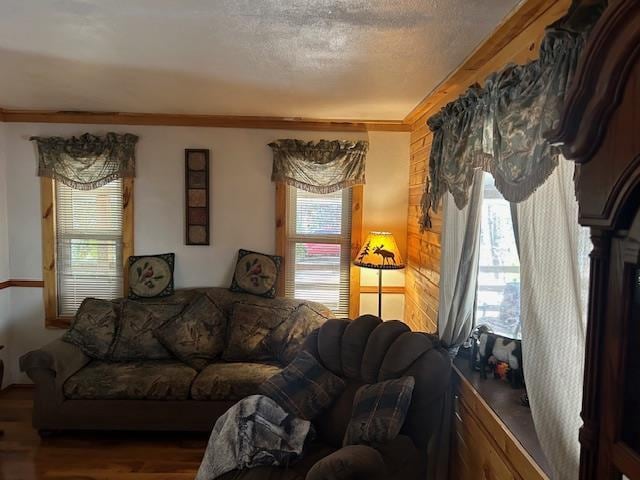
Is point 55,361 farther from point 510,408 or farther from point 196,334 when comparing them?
point 510,408

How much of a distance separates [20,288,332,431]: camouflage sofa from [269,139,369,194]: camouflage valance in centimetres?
A: 122

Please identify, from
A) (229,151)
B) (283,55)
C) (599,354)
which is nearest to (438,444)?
(599,354)

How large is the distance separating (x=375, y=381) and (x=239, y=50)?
1.94 m

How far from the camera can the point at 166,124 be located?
3.78 meters

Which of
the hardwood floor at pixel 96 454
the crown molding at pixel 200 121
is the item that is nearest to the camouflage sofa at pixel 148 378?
the hardwood floor at pixel 96 454

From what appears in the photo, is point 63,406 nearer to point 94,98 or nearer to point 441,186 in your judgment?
point 94,98

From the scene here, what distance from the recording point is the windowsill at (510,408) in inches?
60.7

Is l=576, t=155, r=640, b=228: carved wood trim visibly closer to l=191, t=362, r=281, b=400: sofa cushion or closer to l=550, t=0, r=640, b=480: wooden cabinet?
l=550, t=0, r=640, b=480: wooden cabinet

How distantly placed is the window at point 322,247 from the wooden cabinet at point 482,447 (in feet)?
5.53

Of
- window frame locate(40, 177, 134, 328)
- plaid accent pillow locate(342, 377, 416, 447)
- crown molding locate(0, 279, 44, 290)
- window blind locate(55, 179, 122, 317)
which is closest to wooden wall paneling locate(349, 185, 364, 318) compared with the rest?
plaid accent pillow locate(342, 377, 416, 447)

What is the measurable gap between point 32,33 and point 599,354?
8.34 feet

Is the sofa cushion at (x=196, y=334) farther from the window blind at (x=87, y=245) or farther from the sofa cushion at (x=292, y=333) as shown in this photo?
the window blind at (x=87, y=245)

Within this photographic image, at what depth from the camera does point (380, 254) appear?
11.2ft

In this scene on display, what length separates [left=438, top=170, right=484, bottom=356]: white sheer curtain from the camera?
7.23 ft
